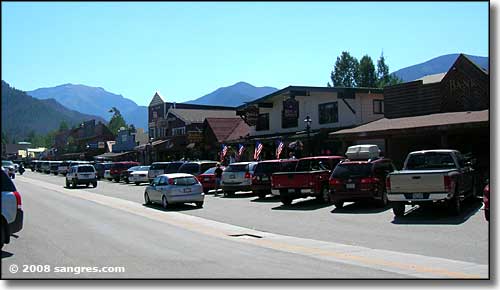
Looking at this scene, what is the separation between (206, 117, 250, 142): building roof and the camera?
5356cm

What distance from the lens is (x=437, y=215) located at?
59.2 feet

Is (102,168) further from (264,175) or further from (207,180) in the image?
(264,175)

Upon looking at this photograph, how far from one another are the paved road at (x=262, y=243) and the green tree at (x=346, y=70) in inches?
2995

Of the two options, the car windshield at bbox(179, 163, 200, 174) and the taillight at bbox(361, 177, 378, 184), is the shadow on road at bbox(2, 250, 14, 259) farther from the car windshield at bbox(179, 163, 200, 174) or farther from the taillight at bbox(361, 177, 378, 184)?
the car windshield at bbox(179, 163, 200, 174)

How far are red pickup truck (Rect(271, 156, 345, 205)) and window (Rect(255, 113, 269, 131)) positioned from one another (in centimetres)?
2203

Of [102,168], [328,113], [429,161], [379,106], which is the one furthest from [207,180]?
[102,168]

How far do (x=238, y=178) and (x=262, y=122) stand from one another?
17.4 metres

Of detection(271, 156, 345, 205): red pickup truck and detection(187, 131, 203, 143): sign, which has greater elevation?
detection(187, 131, 203, 143): sign

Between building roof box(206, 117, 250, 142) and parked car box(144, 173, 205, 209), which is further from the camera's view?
building roof box(206, 117, 250, 142)

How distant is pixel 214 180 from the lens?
110ft

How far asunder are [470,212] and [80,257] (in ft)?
39.0

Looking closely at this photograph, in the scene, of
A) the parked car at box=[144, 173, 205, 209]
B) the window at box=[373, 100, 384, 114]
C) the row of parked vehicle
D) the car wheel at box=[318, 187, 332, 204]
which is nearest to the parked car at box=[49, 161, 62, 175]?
the row of parked vehicle

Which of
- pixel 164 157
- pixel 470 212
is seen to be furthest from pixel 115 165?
pixel 470 212

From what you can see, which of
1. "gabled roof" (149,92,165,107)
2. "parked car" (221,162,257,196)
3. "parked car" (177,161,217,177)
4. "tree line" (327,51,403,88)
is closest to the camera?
"parked car" (221,162,257,196)
